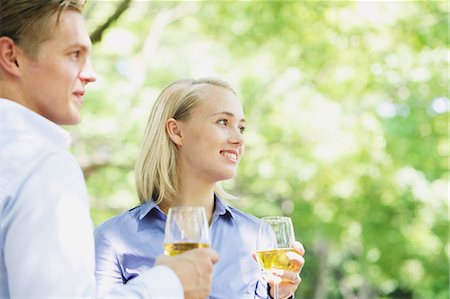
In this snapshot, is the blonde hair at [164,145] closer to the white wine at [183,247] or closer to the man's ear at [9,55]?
the white wine at [183,247]

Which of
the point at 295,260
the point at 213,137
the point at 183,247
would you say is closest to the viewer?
the point at 183,247

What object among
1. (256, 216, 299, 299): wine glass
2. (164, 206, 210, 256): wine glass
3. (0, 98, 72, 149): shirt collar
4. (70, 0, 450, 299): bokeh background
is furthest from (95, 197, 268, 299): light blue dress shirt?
(70, 0, 450, 299): bokeh background

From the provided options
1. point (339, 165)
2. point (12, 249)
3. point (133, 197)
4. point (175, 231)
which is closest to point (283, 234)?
point (175, 231)

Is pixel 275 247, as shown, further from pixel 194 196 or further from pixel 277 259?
pixel 194 196

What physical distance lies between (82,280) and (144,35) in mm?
11611

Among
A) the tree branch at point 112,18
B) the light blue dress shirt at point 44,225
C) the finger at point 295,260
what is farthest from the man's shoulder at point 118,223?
the tree branch at point 112,18

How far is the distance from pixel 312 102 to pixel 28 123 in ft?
Result: 36.2

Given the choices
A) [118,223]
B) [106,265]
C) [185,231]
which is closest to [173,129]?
[118,223]

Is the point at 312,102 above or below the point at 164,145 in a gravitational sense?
above

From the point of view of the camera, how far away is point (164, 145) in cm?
336

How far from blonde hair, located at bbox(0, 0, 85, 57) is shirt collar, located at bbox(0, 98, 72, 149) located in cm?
14

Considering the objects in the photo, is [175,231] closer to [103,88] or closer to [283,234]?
[283,234]

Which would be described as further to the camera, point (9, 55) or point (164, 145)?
point (164, 145)

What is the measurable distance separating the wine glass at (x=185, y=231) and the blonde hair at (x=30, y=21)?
553 millimetres
